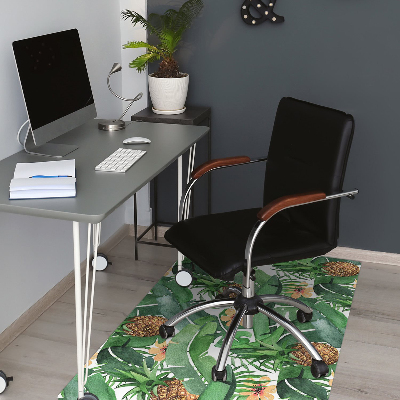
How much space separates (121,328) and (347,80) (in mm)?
1856

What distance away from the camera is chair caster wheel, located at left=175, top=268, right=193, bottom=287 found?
3354mm

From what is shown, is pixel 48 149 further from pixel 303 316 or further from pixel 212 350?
pixel 303 316

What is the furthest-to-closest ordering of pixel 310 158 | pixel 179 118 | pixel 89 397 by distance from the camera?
1. pixel 179 118
2. pixel 310 158
3. pixel 89 397

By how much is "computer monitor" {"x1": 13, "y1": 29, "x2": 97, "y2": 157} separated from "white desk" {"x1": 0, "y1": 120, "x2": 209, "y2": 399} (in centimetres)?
11

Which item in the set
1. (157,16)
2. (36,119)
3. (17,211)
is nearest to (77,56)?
(36,119)

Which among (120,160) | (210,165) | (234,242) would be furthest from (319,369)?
(120,160)

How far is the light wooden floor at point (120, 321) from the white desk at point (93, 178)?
0.62 feet

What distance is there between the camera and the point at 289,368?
269cm

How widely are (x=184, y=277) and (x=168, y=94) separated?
1041 mm

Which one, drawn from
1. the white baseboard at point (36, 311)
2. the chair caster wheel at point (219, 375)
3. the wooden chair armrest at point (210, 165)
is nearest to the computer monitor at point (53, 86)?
the wooden chair armrest at point (210, 165)

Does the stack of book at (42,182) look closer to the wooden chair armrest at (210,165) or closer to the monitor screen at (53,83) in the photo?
the monitor screen at (53,83)

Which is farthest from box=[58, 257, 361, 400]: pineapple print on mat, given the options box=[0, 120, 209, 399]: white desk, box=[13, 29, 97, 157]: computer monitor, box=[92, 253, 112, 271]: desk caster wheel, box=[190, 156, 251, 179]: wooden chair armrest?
box=[13, 29, 97, 157]: computer monitor

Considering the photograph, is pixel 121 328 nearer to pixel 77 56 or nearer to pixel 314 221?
pixel 314 221

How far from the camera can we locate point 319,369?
8.59 ft
